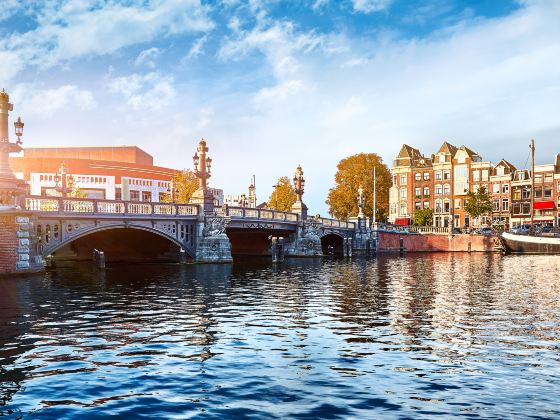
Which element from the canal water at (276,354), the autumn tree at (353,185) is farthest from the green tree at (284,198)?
the canal water at (276,354)

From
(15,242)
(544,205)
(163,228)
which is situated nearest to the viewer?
(15,242)

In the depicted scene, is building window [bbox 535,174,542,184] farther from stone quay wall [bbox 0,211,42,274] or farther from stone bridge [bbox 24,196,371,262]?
stone quay wall [bbox 0,211,42,274]

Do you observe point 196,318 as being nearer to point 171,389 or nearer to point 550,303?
point 171,389

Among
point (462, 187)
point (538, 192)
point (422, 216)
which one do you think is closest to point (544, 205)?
point (538, 192)

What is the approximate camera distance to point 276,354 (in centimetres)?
1395

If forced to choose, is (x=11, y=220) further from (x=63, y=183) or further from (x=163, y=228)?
(x=63, y=183)

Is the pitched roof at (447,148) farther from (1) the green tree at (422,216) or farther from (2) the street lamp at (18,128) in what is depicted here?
(2) the street lamp at (18,128)

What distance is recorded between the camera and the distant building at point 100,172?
11231 cm

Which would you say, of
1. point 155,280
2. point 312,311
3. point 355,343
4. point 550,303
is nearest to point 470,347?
point 355,343

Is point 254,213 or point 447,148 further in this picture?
point 447,148

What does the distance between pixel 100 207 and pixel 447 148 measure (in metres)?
85.1

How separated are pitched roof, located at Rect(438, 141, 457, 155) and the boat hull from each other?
1284 inches

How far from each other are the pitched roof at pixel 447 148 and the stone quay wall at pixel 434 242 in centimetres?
2572

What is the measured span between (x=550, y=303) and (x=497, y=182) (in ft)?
280
